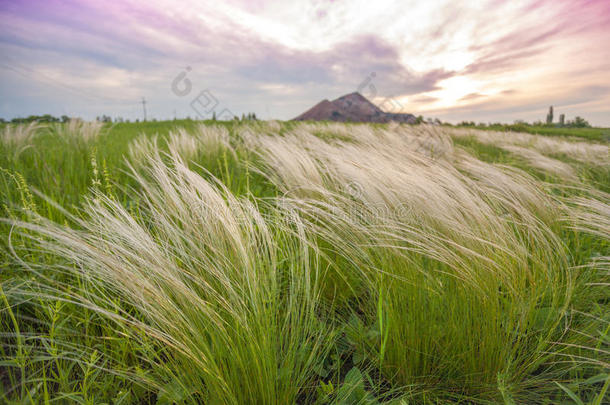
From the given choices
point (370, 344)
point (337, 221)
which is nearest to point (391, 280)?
point (370, 344)

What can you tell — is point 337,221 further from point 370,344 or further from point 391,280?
point 370,344

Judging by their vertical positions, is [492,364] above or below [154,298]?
below

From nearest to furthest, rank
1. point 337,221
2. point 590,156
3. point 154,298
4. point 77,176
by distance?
point 154,298
point 337,221
point 77,176
point 590,156

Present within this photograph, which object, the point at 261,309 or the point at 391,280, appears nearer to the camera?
the point at 261,309

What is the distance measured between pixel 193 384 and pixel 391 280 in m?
0.66

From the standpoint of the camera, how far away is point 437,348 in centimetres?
86

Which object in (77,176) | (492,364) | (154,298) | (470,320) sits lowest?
(492,364)

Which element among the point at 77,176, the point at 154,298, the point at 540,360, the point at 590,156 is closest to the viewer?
the point at 154,298

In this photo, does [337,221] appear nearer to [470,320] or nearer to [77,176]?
[470,320]

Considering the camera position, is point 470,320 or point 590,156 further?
point 590,156

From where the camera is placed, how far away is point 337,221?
1164 millimetres

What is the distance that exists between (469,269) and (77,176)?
2.74 meters

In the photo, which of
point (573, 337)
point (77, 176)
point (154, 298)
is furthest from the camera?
point (77, 176)

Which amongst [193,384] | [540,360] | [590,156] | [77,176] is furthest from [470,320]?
[590,156]
